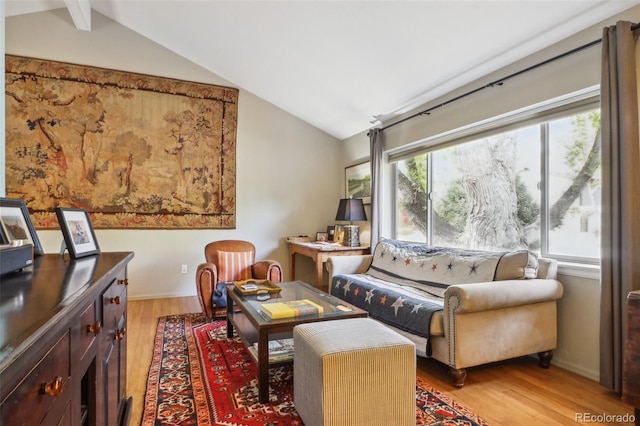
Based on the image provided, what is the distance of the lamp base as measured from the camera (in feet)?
14.6

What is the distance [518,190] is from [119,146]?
14.4ft

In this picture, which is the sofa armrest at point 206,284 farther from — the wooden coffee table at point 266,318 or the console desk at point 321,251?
the console desk at point 321,251

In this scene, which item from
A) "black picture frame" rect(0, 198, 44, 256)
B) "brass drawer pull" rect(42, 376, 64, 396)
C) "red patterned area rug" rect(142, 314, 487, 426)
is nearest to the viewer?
"brass drawer pull" rect(42, 376, 64, 396)

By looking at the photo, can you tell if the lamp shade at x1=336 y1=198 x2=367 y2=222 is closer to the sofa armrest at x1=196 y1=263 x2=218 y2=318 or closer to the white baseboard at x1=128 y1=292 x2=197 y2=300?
the sofa armrest at x1=196 y1=263 x2=218 y2=318

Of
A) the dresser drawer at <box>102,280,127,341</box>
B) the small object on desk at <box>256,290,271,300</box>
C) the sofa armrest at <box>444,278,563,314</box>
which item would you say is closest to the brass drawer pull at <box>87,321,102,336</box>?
the dresser drawer at <box>102,280,127,341</box>

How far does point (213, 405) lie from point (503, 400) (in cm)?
165

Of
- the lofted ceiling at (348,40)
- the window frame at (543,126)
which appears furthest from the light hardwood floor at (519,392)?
the lofted ceiling at (348,40)

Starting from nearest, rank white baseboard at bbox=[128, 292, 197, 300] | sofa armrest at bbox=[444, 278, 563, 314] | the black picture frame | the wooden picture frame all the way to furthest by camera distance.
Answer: the black picture frame, sofa armrest at bbox=[444, 278, 563, 314], white baseboard at bbox=[128, 292, 197, 300], the wooden picture frame

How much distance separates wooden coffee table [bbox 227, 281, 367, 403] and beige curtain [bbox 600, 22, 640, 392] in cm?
144

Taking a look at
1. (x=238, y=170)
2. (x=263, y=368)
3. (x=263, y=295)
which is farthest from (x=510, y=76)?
(x=238, y=170)

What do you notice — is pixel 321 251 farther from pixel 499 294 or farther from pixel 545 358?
pixel 545 358

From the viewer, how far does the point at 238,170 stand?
4785 millimetres

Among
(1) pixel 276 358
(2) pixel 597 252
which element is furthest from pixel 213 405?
(2) pixel 597 252

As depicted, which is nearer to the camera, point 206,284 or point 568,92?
point 568,92
